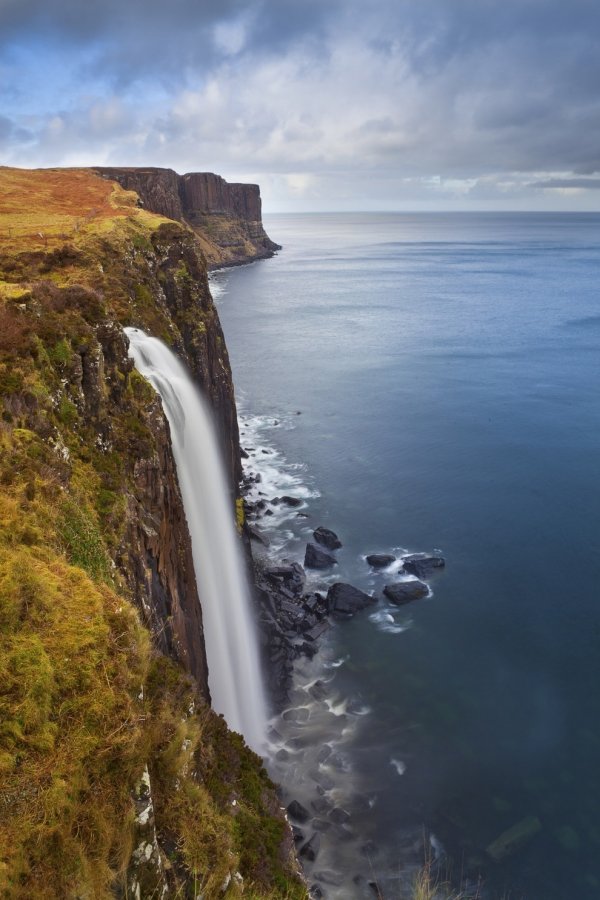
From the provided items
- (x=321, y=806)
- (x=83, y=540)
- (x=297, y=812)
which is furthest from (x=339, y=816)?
(x=83, y=540)

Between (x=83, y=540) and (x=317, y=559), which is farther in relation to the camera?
(x=317, y=559)

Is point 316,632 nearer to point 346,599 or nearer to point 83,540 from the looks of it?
point 346,599

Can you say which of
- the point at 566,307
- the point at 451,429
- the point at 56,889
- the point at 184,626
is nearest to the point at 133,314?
the point at 184,626

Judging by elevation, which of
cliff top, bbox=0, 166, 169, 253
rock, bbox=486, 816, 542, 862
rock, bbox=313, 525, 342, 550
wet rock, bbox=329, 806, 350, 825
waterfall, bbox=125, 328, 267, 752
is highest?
cliff top, bbox=0, 166, 169, 253

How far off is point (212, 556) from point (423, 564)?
17.0m

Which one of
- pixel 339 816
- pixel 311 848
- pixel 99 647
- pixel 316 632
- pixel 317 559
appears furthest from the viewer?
pixel 317 559

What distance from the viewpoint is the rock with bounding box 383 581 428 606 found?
36.3 metres

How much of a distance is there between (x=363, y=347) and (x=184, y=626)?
77580 mm

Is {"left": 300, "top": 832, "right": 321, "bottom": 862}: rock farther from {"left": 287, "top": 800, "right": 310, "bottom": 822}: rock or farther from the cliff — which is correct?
the cliff

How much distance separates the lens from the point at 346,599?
35.6m

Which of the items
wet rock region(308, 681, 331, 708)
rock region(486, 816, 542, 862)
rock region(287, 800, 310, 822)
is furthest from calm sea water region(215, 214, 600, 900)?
rock region(287, 800, 310, 822)

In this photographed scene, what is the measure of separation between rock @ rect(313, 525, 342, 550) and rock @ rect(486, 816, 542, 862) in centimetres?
2040

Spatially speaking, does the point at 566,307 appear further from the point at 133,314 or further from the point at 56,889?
the point at 56,889

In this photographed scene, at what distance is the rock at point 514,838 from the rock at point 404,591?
45.5 ft
